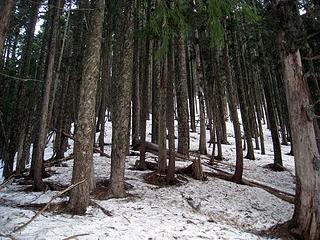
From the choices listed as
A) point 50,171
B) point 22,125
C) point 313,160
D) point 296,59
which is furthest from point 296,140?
point 22,125

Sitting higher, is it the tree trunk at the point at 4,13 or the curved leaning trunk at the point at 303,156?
the tree trunk at the point at 4,13

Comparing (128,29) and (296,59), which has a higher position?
(128,29)

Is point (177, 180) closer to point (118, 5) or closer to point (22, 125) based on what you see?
point (118, 5)

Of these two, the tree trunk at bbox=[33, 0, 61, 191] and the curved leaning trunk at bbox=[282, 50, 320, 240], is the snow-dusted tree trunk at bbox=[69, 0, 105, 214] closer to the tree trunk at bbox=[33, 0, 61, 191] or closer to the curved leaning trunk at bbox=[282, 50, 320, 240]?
the tree trunk at bbox=[33, 0, 61, 191]

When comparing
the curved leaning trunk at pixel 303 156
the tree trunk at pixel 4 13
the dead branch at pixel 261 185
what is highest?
the tree trunk at pixel 4 13

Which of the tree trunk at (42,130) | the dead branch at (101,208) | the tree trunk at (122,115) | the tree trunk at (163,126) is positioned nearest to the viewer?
the dead branch at (101,208)

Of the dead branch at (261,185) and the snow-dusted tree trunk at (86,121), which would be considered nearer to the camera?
the snow-dusted tree trunk at (86,121)

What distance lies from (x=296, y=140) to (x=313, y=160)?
1.64 ft

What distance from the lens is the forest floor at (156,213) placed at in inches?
220

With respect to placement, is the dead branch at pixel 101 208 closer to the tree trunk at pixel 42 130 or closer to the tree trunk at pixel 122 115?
the tree trunk at pixel 122 115

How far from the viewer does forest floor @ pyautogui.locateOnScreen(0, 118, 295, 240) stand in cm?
559

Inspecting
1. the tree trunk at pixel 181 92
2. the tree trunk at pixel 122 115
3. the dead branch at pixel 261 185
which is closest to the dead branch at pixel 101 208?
the tree trunk at pixel 122 115

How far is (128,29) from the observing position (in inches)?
322

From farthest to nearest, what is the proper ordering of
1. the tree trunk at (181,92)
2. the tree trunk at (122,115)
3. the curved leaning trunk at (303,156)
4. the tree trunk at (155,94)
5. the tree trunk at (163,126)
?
1. the tree trunk at (155,94)
2. the tree trunk at (181,92)
3. the tree trunk at (163,126)
4. the tree trunk at (122,115)
5. the curved leaning trunk at (303,156)
